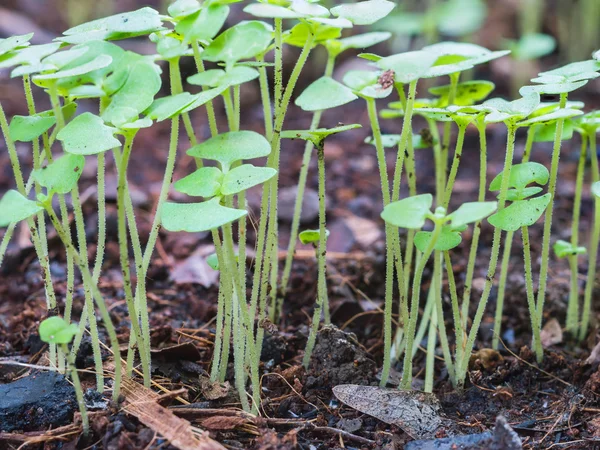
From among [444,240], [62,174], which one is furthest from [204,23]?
[444,240]

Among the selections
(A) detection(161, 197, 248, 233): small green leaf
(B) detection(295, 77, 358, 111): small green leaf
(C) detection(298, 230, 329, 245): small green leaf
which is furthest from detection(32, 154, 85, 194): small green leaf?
(C) detection(298, 230, 329, 245): small green leaf

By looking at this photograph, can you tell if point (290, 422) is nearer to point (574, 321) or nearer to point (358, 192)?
point (574, 321)

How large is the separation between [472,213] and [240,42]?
436mm

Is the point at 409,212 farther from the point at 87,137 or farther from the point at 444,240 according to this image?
the point at 87,137

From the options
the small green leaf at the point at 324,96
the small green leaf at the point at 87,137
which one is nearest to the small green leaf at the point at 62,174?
the small green leaf at the point at 87,137

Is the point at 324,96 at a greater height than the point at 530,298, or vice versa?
the point at 324,96

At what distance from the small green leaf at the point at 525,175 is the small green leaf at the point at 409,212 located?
0.28 m

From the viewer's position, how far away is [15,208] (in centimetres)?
94

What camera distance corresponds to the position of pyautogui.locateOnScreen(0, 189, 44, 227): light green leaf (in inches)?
36.4

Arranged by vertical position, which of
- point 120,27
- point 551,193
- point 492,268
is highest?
point 120,27

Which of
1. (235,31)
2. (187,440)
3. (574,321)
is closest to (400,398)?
(187,440)

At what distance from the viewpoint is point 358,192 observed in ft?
8.10

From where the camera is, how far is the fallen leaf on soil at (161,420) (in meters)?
1.01

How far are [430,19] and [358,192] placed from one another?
3.34 feet
